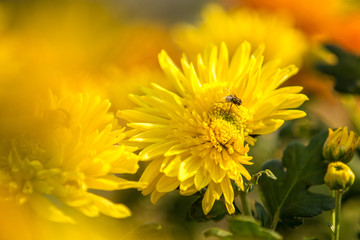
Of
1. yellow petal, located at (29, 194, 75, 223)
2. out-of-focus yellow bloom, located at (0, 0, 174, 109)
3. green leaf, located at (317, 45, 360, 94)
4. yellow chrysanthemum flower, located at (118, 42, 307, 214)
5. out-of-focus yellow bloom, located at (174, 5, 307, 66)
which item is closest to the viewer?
out-of-focus yellow bloom, located at (0, 0, 174, 109)

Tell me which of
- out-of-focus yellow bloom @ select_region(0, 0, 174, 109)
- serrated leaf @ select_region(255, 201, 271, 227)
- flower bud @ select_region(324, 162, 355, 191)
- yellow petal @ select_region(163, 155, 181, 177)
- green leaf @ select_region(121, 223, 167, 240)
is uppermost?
out-of-focus yellow bloom @ select_region(0, 0, 174, 109)

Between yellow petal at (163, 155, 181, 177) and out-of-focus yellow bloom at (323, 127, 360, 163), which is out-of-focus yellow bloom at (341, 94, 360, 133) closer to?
out-of-focus yellow bloom at (323, 127, 360, 163)

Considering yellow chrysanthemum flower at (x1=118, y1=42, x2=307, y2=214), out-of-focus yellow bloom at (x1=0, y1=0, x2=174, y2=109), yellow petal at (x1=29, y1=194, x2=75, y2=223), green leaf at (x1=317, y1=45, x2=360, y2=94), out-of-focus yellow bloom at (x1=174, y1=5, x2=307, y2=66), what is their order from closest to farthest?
out-of-focus yellow bloom at (x1=0, y1=0, x2=174, y2=109)
yellow petal at (x1=29, y1=194, x2=75, y2=223)
yellow chrysanthemum flower at (x1=118, y1=42, x2=307, y2=214)
green leaf at (x1=317, y1=45, x2=360, y2=94)
out-of-focus yellow bloom at (x1=174, y1=5, x2=307, y2=66)

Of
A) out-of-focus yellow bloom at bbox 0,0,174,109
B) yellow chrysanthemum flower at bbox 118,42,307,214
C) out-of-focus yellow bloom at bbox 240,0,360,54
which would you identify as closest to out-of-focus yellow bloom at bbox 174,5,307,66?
out-of-focus yellow bloom at bbox 240,0,360,54

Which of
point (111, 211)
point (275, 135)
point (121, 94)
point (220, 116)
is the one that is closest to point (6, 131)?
point (111, 211)

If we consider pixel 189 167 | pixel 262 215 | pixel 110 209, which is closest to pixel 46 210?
pixel 110 209

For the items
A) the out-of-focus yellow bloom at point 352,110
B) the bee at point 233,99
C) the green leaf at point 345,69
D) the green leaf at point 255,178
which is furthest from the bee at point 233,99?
the out-of-focus yellow bloom at point 352,110

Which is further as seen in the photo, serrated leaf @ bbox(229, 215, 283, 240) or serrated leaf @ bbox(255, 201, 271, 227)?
serrated leaf @ bbox(255, 201, 271, 227)
